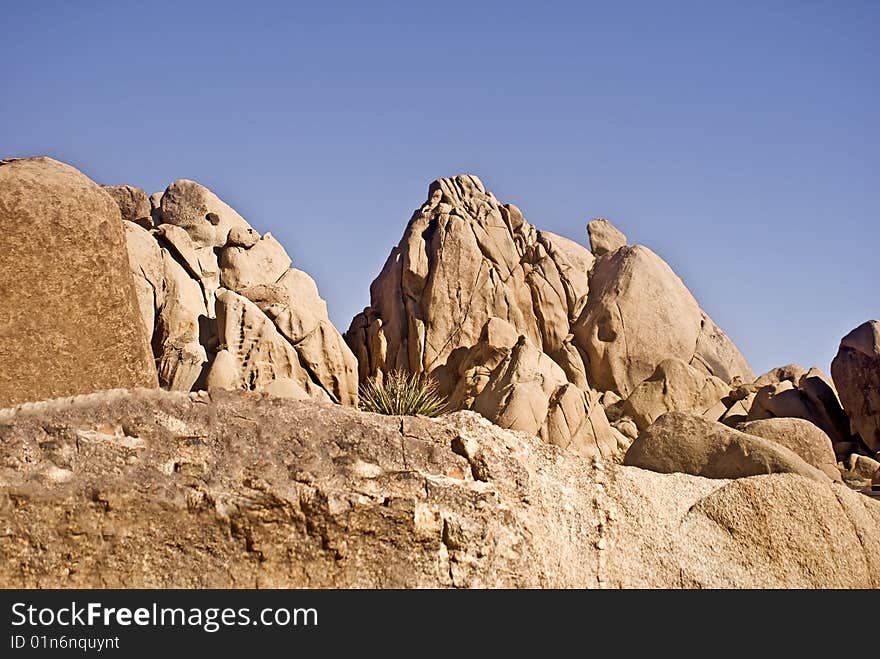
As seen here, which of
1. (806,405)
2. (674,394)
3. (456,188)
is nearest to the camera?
(806,405)

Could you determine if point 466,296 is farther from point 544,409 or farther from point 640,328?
point 544,409

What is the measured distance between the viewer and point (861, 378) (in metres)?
30.8

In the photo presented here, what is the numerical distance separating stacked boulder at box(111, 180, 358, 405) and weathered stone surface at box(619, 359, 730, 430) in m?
9.50

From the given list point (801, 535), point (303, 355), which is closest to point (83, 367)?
point (801, 535)

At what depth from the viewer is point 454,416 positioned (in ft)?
18.5

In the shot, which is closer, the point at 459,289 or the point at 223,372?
the point at 223,372

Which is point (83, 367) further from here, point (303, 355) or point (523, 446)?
point (303, 355)

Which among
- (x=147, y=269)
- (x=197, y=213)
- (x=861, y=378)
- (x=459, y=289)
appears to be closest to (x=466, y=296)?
(x=459, y=289)

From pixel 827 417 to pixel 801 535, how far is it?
91.3 feet

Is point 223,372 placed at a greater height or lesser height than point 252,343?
lesser

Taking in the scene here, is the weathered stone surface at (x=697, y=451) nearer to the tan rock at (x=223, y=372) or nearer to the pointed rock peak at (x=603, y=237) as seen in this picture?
the tan rock at (x=223, y=372)

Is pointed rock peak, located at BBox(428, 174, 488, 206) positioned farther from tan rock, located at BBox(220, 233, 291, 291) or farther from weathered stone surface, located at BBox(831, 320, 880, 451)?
weathered stone surface, located at BBox(831, 320, 880, 451)

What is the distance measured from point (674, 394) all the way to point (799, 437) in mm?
13357

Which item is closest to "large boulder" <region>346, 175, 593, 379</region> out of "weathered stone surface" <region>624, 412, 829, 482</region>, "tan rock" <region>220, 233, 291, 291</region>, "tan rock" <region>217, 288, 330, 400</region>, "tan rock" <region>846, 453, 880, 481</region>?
"tan rock" <region>220, 233, 291, 291</region>
